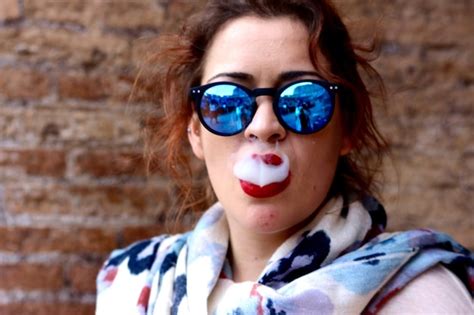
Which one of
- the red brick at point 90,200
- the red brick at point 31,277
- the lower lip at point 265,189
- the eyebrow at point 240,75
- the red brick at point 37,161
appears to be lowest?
the red brick at point 31,277

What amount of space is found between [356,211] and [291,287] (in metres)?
0.21

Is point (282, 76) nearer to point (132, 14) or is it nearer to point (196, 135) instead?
A: point (196, 135)

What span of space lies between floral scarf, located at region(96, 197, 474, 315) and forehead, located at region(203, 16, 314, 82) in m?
0.28

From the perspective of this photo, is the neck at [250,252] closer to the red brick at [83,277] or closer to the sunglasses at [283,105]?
the sunglasses at [283,105]

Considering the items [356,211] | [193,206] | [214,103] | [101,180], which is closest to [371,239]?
[356,211]

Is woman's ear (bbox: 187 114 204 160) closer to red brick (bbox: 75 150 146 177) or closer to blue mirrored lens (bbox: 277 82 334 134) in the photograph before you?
blue mirrored lens (bbox: 277 82 334 134)

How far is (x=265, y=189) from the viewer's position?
1.02 m

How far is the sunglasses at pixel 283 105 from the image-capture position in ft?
3.33

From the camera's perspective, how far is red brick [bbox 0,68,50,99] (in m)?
1.58

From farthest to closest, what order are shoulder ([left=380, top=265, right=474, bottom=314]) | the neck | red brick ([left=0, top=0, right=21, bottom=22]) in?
red brick ([left=0, top=0, right=21, bottom=22])
the neck
shoulder ([left=380, top=265, right=474, bottom=314])

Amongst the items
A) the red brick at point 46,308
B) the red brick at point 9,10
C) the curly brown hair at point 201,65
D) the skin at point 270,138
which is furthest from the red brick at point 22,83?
the skin at point 270,138

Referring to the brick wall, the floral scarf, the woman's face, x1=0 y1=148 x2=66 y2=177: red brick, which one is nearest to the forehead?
the woman's face

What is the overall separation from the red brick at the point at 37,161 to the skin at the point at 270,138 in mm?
628

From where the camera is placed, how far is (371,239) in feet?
3.76
